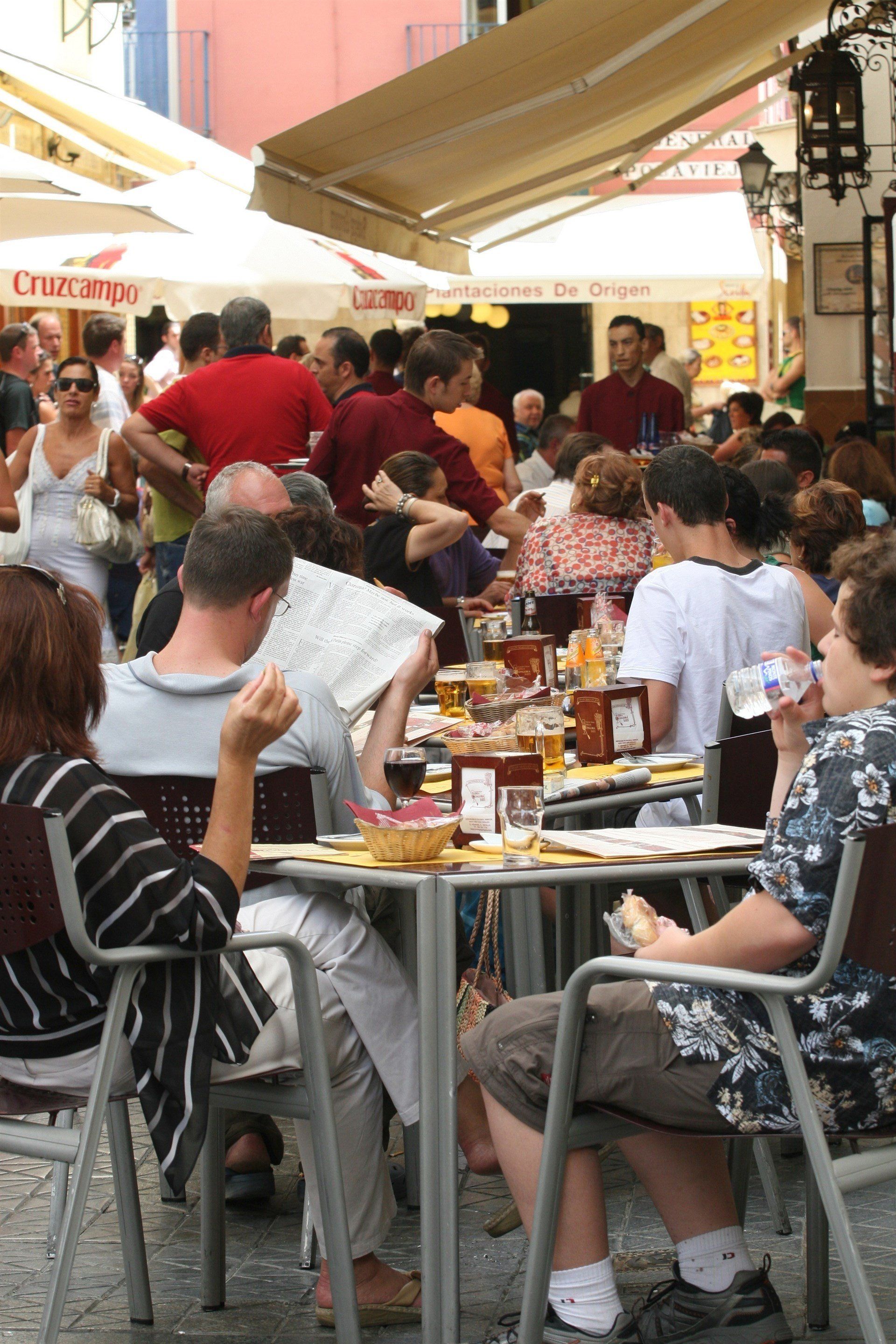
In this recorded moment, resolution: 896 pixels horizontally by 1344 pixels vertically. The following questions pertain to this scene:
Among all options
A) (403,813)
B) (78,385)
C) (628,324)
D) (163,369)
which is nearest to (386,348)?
(628,324)

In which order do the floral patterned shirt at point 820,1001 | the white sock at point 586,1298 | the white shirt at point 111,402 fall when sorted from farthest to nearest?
1. the white shirt at point 111,402
2. the white sock at point 586,1298
3. the floral patterned shirt at point 820,1001

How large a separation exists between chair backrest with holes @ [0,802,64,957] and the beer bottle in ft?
10.3

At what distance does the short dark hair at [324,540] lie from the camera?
183 inches

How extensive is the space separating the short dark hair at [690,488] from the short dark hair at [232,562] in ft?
5.10

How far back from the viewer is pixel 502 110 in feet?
28.5

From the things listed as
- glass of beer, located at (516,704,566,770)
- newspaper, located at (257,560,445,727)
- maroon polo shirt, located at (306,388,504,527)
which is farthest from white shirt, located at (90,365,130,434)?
Result: glass of beer, located at (516,704,566,770)

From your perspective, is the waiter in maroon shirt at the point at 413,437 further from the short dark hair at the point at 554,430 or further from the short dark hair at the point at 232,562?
the short dark hair at the point at 554,430

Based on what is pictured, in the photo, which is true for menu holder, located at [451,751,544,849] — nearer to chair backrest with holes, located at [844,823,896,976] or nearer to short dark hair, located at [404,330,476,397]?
chair backrest with holes, located at [844,823,896,976]

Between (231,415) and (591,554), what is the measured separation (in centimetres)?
215

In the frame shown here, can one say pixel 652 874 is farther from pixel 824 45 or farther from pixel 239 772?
pixel 824 45

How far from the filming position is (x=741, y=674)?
3.26 metres

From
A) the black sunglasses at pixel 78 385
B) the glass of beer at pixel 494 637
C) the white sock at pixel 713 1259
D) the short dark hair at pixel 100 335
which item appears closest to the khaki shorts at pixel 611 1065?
the white sock at pixel 713 1259

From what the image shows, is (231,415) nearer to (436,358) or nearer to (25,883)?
(436,358)

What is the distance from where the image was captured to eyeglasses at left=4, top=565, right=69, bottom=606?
2682 mm
